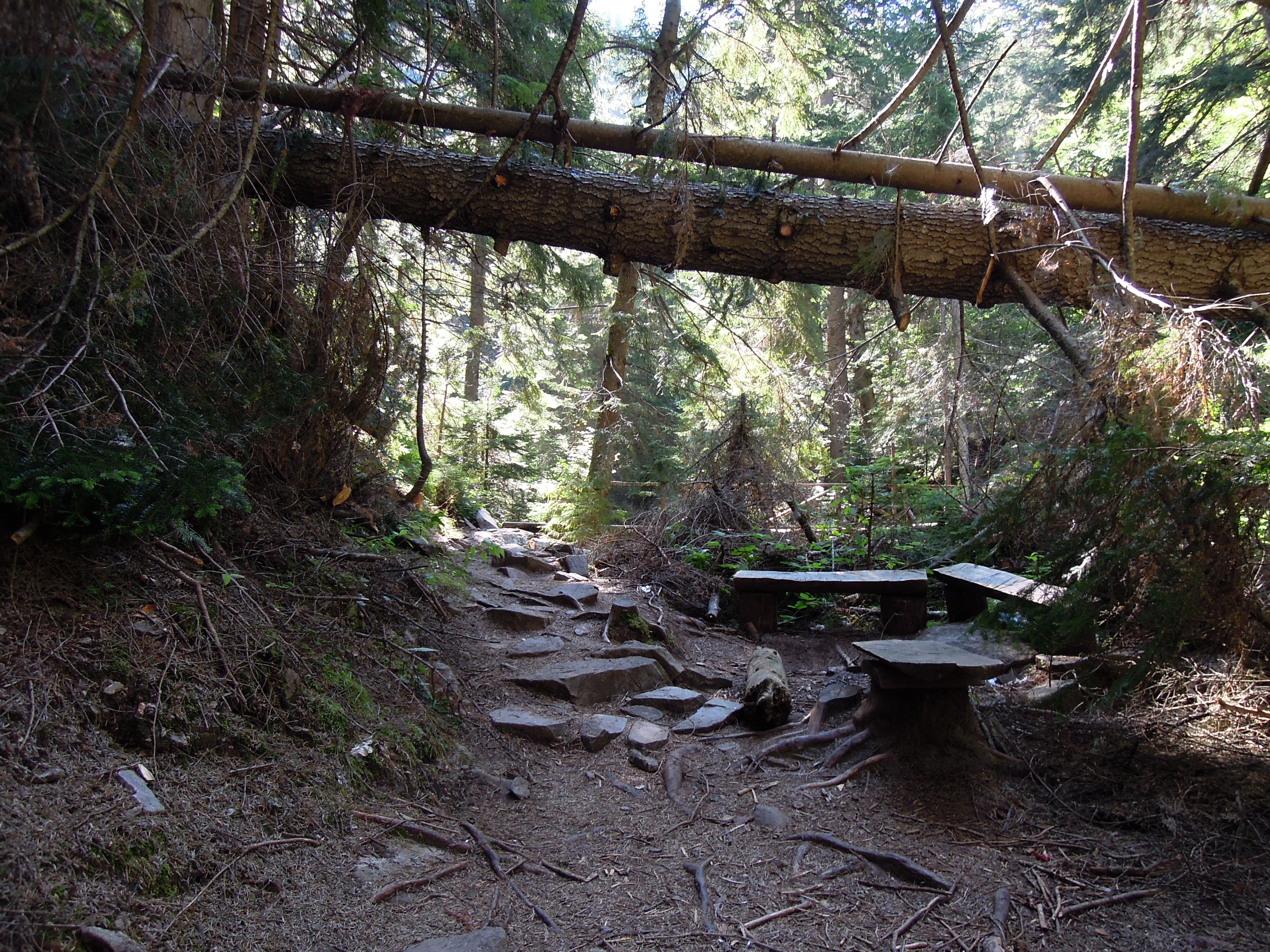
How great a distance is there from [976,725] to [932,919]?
1375mm

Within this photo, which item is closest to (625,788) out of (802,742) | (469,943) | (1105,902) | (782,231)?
(802,742)

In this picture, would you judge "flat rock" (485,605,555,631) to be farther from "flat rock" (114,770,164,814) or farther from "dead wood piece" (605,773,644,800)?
"flat rock" (114,770,164,814)

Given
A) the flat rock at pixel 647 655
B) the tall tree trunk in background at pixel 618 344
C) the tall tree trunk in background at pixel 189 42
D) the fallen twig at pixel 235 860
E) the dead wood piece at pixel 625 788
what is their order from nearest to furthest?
the fallen twig at pixel 235 860 < the tall tree trunk in background at pixel 189 42 < the dead wood piece at pixel 625 788 < the flat rock at pixel 647 655 < the tall tree trunk in background at pixel 618 344

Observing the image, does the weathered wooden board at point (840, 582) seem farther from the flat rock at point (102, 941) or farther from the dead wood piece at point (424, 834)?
the flat rock at point (102, 941)

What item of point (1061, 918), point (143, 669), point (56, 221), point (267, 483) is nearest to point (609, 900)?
point (1061, 918)

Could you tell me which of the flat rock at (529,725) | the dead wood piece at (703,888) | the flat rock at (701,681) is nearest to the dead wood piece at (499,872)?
the dead wood piece at (703,888)

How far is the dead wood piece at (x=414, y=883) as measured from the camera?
250 cm

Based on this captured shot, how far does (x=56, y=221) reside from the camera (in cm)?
274

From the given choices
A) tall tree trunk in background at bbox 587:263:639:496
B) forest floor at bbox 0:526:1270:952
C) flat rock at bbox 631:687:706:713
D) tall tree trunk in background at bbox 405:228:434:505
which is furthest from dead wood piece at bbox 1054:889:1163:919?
tall tree trunk in background at bbox 587:263:639:496

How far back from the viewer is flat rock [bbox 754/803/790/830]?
11.4ft

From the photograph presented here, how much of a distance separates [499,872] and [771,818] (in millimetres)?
1425

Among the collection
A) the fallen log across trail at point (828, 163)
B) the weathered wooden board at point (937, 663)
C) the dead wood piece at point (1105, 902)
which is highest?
the fallen log across trail at point (828, 163)

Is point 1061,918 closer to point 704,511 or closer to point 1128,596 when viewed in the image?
point 1128,596

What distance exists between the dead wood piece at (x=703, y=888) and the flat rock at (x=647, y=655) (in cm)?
243
